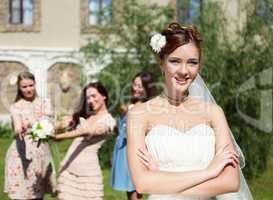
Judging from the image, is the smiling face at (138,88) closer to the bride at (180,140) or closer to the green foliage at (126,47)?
the bride at (180,140)

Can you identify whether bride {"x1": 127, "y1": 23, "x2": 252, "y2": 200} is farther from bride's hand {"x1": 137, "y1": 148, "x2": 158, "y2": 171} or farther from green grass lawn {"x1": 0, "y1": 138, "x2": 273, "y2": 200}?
green grass lawn {"x1": 0, "y1": 138, "x2": 273, "y2": 200}

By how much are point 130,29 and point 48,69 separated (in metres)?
12.5

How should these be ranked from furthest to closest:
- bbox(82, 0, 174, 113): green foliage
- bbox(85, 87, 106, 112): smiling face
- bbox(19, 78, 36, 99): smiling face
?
bbox(82, 0, 174, 113): green foliage, bbox(19, 78, 36, 99): smiling face, bbox(85, 87, 106, 112): smiling face

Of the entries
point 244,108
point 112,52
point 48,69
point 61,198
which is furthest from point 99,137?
point 48,69

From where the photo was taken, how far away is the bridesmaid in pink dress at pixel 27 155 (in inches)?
286

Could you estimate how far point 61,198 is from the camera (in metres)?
6.75

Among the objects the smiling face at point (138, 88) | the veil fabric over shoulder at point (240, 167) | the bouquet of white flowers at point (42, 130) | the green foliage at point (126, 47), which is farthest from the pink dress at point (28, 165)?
the green foliage at point (126, 47)

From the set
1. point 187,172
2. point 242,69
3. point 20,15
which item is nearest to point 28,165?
point 187,172

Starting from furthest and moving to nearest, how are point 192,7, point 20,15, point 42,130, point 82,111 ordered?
point 20,15, point 192,7, point 82,111, point 42,130

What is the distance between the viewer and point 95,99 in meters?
6.80

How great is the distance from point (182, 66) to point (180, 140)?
1.14 ft

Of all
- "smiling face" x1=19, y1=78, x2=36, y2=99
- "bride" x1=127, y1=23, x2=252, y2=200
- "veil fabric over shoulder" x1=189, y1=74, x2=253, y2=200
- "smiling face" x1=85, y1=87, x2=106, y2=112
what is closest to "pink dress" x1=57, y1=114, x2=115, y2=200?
"smiling face" x1=85, y1=87, x2=106, y2=112

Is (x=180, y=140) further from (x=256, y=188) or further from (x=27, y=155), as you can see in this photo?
(x=256, y=188)

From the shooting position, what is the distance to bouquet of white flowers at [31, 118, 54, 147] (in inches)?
274
